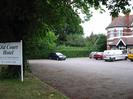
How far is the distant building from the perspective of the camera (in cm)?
7087

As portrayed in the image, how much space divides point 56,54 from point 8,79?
165 feet

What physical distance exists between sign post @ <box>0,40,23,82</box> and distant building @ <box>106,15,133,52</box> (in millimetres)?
52441

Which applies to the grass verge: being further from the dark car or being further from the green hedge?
the green hedge

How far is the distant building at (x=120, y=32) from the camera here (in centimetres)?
7087

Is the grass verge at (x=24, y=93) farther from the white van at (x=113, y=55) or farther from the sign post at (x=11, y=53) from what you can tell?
the white van at (x=113, y=55)

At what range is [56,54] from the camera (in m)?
70.0

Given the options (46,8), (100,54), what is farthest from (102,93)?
(100,54)

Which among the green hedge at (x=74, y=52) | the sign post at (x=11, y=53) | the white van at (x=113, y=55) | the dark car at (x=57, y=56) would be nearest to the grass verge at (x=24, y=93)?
the sign post at (x=11, y=53)

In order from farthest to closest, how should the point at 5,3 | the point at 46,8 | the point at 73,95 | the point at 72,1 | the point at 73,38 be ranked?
1. the point at 73,38
2. the point at 72,1
3. the point at 46,8
4. the point at 5,3
5. the point at 73,95

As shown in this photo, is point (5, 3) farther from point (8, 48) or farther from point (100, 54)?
point (100, 54)

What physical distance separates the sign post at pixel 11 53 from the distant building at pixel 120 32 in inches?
2065

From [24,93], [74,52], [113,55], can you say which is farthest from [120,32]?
[24,93]

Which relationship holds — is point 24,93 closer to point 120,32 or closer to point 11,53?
point 11,53

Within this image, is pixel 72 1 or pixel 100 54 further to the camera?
pixel 100 54
